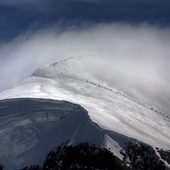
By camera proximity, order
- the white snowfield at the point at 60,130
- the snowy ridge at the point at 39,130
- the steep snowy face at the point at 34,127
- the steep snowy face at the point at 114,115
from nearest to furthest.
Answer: the snowy ridge at the point at 39,130, the white snowfield at the point at 60,130, the steep snowy face at the point at 34,127, the steep snowy face at the point at 114,115

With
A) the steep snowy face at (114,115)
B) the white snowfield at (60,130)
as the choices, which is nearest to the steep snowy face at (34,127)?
the white snowfield at (60,130)

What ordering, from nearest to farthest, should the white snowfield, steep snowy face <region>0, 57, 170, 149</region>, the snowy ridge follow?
the snowy ridge < the white snowfield < steep snowy face <region>0, 57, 170, 149</region>

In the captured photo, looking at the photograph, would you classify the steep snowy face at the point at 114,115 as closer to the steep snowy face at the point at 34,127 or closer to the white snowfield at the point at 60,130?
the white snowfield at the point at 60,130

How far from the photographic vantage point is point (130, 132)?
142 meters

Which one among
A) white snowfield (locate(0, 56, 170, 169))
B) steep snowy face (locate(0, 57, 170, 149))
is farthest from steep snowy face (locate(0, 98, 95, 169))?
steep snowy face (locate(0, 57, 170, 149))

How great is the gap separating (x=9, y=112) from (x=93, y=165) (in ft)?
171

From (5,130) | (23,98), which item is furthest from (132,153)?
(23,98)

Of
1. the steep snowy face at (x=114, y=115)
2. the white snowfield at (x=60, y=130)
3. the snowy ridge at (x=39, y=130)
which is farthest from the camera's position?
the steep snowy face at (x=114, y=115)

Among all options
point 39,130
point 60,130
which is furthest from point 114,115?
point 39,130

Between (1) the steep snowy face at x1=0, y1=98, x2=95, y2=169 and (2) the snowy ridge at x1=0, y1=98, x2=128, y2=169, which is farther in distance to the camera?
(1) the steep snowy face at x1=0, y1=98, x2=95, y2=169

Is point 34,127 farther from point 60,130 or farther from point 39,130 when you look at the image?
point 60,130

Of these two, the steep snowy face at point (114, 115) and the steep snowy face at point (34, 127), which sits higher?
the steep snowy face at point (114, 115)

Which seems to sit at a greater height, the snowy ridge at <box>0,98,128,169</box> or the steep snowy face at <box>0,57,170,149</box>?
the steep snowy face at <box>0,57,170,149</box>

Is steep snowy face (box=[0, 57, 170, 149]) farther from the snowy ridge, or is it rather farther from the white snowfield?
the snowy ridge
